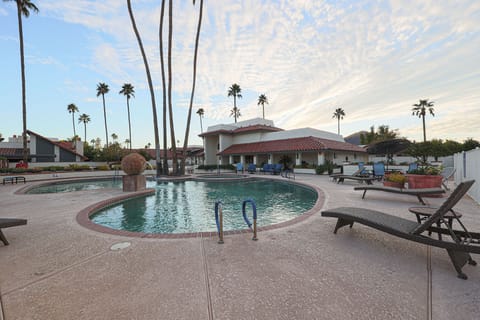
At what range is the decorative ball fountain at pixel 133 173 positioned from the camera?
1143 cm

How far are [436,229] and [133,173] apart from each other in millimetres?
12933

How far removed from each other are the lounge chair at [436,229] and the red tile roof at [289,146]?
1732cm

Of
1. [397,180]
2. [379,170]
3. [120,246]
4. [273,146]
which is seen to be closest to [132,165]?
[120,246]

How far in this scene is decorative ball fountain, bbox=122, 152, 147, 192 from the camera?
11.4m

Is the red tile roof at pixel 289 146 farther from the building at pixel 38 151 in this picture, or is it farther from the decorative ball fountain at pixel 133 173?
the building at pixel 38 151

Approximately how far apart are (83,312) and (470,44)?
638 inches

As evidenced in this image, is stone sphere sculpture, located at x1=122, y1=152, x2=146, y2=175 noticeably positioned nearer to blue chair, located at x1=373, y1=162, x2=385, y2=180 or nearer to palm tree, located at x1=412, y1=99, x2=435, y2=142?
blue chair, located at x1=373, y1=162, x2=385, y2=180

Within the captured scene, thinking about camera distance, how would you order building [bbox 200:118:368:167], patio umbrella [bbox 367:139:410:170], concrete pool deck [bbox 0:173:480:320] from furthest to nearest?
1. building [bbox 200:118:368:167]
2. patio umbrella [bbox 367:139:410:170]
3. concrete pool deck [bbox 0:173:480:320]

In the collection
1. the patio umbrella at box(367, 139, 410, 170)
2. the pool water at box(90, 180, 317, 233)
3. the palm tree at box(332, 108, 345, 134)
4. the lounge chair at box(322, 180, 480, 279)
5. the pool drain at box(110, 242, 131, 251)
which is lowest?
the pool water at box(90, 180, 317, 233)

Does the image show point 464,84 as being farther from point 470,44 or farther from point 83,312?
point 83,312

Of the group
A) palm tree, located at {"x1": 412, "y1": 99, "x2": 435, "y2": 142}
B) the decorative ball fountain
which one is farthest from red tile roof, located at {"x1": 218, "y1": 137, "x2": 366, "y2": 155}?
palm tree, located at {"x1": 412, "y1": 99, "x2": 435, "y2": 142}

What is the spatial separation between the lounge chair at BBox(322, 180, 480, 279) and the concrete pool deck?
0.26m

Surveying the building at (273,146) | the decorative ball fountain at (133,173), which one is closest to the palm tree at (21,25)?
the decorative ball fountain at (133,173)

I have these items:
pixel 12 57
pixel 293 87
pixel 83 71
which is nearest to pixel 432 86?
pixel 293 87
